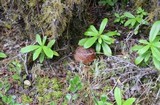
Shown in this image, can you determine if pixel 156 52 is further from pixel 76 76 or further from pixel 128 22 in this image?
pixel 76 76

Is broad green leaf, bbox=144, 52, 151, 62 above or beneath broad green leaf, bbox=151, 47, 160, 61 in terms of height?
beneath

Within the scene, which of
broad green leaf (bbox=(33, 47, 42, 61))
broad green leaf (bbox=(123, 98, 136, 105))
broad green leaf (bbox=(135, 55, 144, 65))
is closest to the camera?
broad green leaf (bbox=(123, 98, 136, 105))

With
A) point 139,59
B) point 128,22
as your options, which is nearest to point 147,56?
point 139,59

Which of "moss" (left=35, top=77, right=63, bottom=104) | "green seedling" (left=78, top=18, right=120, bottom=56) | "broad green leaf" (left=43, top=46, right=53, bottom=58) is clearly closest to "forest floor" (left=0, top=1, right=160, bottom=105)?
"moss" (left=35, top=77, right=63, bottom=104)

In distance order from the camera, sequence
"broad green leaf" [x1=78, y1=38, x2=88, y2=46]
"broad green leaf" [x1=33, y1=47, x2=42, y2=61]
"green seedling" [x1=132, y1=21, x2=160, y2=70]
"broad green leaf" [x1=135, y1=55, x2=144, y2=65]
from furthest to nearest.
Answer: "broad green leaf" [x1=78, y1=38, x2=88, y2=46]
"broad green leaf" [x1=33, y1=47, x2=42, y2=61]
"broad green leaf" [x1=135, y1=55, x2=144, y2=65]
"green seedling" [x1=132, y1=21, x2=160, y2=70]

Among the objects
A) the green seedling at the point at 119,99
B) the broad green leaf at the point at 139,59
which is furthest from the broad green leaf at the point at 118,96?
the broad green leaf at the point at 139,59

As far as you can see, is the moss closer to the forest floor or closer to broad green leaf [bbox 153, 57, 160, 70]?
the forest floor

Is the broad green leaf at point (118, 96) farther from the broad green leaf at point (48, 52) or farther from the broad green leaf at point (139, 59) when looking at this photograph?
the broad green leaf at point (48, 52)

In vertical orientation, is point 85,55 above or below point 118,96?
above
